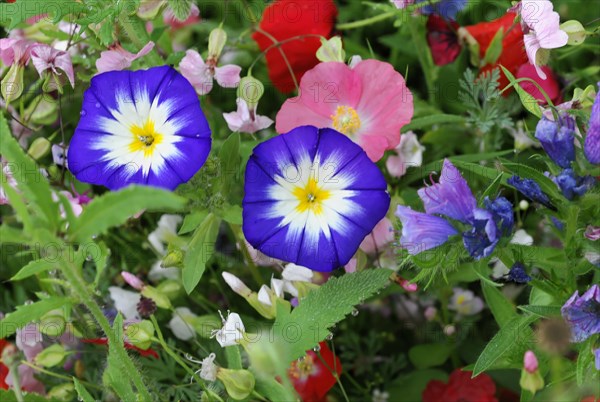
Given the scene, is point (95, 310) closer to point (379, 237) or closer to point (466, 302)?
point (379, 237)

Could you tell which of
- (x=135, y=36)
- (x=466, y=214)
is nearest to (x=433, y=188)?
(x=466, y=214)

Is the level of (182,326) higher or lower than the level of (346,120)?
lower

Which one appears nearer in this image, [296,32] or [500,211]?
[500,211]

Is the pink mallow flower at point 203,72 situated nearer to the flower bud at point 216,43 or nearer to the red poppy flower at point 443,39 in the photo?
the flower bud at point 216,43

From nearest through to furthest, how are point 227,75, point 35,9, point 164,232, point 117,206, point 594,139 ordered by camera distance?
1. point 117,206
2. point 594,139
3. point 35,9
4. point 227,75
5. point 164,232

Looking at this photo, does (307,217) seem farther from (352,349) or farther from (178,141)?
(352,349)

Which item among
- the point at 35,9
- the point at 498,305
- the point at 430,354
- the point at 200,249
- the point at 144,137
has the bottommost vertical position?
the point at 430,354

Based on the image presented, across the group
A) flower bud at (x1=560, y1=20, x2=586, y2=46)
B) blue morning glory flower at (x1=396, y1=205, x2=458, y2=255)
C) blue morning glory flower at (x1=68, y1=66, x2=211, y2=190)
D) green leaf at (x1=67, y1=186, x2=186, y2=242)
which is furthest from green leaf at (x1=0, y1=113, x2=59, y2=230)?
flower bud at (x1=560, y1=20, x2=586, y2=46)

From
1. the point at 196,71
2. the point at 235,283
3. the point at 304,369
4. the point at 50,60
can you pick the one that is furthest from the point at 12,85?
the point at 304,369
